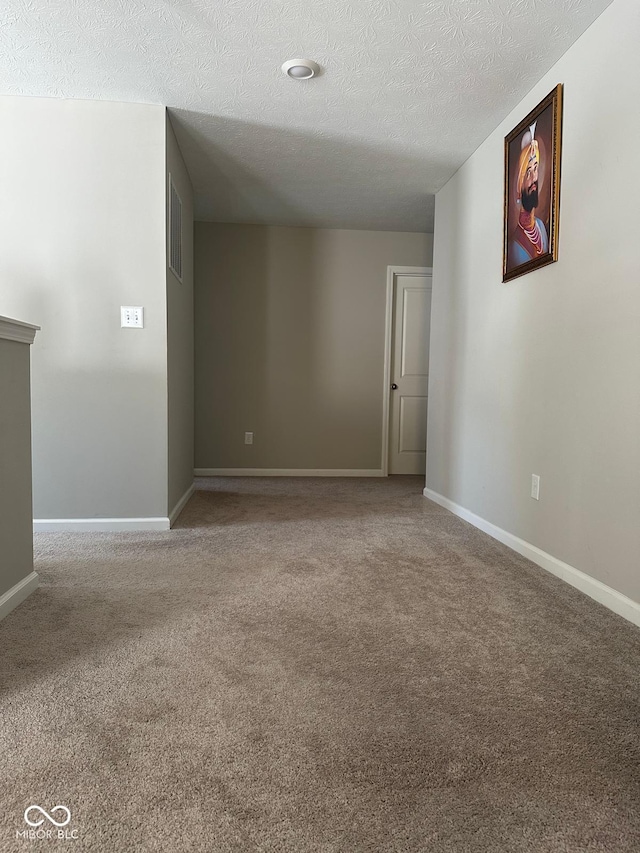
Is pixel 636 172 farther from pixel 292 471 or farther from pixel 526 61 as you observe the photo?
pixel 292 471

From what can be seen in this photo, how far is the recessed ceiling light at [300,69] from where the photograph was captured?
256 centimetres

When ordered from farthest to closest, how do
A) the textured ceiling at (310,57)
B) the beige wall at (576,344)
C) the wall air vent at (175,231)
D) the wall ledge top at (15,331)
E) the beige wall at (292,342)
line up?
the beige wall at (292,342) → the wall air vent at (175,231) → the textured ceiling at (310,57) → the beige wall at (576,344) → the wall ledge top at (15,331)

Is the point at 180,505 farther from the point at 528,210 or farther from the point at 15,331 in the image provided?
the point at 528,210

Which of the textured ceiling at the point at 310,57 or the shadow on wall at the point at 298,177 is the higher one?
the textured ceiling at the point at 310,57

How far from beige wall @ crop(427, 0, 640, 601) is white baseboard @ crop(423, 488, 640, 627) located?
33 millimetres

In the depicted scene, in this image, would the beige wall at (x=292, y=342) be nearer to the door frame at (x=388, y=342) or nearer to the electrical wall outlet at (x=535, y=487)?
the door frame at (x=388, y=342)

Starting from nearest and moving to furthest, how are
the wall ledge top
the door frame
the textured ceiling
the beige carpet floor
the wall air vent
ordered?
1. the beige carpet floor
2. the wall ledge top
3. the textured ceiling
4. the wall air vent
5. the door frame

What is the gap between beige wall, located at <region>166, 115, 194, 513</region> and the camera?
3312 millimetres

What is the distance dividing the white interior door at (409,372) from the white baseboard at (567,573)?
2030mm

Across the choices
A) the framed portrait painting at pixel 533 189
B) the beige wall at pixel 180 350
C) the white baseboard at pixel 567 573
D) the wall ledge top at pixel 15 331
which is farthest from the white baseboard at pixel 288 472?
the wall ledge top at pixel 15 331

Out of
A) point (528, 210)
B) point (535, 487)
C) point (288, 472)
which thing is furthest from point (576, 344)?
point (288, 472)

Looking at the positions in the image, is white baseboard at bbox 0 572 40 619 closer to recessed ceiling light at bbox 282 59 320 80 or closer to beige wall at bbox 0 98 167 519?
beige wall at bbox 0 98 167 519

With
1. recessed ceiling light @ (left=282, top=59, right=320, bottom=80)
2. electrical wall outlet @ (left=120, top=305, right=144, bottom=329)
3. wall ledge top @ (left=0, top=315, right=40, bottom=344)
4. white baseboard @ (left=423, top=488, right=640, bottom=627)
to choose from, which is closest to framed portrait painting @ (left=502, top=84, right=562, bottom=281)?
recessed ceiling light @ (left=282, top=59, right=320, bottom=80)

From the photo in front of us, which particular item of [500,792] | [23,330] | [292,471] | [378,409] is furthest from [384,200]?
[500,792]
